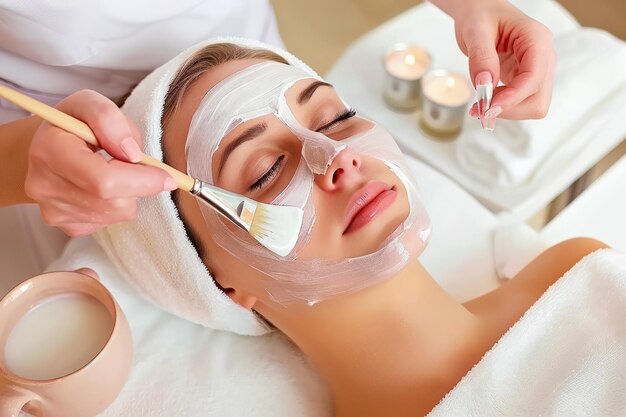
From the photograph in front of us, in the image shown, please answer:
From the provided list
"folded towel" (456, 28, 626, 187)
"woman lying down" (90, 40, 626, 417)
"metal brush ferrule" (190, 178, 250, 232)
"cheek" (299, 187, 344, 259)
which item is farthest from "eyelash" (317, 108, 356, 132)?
"folded towel" (456, 28, 626, 187)

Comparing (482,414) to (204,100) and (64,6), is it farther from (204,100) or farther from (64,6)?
(64,6)

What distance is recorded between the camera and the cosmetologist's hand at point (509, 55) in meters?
0.88

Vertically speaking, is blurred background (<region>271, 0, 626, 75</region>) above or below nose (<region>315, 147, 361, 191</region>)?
below

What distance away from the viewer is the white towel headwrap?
3.00 feet

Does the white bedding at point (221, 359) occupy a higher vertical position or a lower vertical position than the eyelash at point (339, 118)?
lower

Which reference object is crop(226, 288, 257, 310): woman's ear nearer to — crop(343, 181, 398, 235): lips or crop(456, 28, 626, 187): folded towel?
crop(343, 181, 398, 235): lips

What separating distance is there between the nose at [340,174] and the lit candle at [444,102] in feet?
2.03

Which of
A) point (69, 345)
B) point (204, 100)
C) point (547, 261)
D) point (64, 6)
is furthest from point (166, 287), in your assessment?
point (547, 261)

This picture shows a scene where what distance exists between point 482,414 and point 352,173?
0.34 metres

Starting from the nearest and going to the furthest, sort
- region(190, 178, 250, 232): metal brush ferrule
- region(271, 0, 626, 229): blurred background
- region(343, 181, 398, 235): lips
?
region(190, 178, 250, 232): metal brush ferrule
region(343, 181, 398, 235): lips
region(271, 0, 626, 229): blurred background

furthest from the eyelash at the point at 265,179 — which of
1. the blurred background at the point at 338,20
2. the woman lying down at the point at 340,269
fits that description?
the blurred background at the point at 338,20

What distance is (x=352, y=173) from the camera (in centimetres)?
85

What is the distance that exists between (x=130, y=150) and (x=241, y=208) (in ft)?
0.48

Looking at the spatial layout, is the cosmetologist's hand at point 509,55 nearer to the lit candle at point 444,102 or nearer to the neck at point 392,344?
the neck at point 392,344
